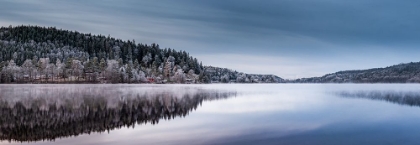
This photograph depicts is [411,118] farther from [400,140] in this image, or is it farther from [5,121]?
[5,121]

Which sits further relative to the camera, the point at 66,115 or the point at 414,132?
the point at 66,115

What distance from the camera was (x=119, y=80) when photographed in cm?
17150

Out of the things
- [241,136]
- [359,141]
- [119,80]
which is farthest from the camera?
[119,80]

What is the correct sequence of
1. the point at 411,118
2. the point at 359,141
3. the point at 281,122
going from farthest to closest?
the point at 411,118 < the point at 281,122 < the point at 359,141

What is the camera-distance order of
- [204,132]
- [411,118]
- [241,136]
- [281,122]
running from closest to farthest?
[241,136]
[204,132]
[281,122]
[411,118]

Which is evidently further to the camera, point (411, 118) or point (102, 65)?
point (102, 65)

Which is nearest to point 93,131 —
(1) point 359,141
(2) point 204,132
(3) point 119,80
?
(2) point 204,132

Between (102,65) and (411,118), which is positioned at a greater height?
(102,65)

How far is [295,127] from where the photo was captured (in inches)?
824

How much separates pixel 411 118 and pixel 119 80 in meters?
157

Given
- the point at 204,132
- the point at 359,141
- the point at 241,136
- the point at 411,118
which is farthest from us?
the point at 411,118

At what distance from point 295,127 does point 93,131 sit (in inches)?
451

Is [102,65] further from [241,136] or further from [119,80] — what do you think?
[241,136]

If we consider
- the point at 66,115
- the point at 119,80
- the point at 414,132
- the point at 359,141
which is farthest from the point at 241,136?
the point at 119,80
